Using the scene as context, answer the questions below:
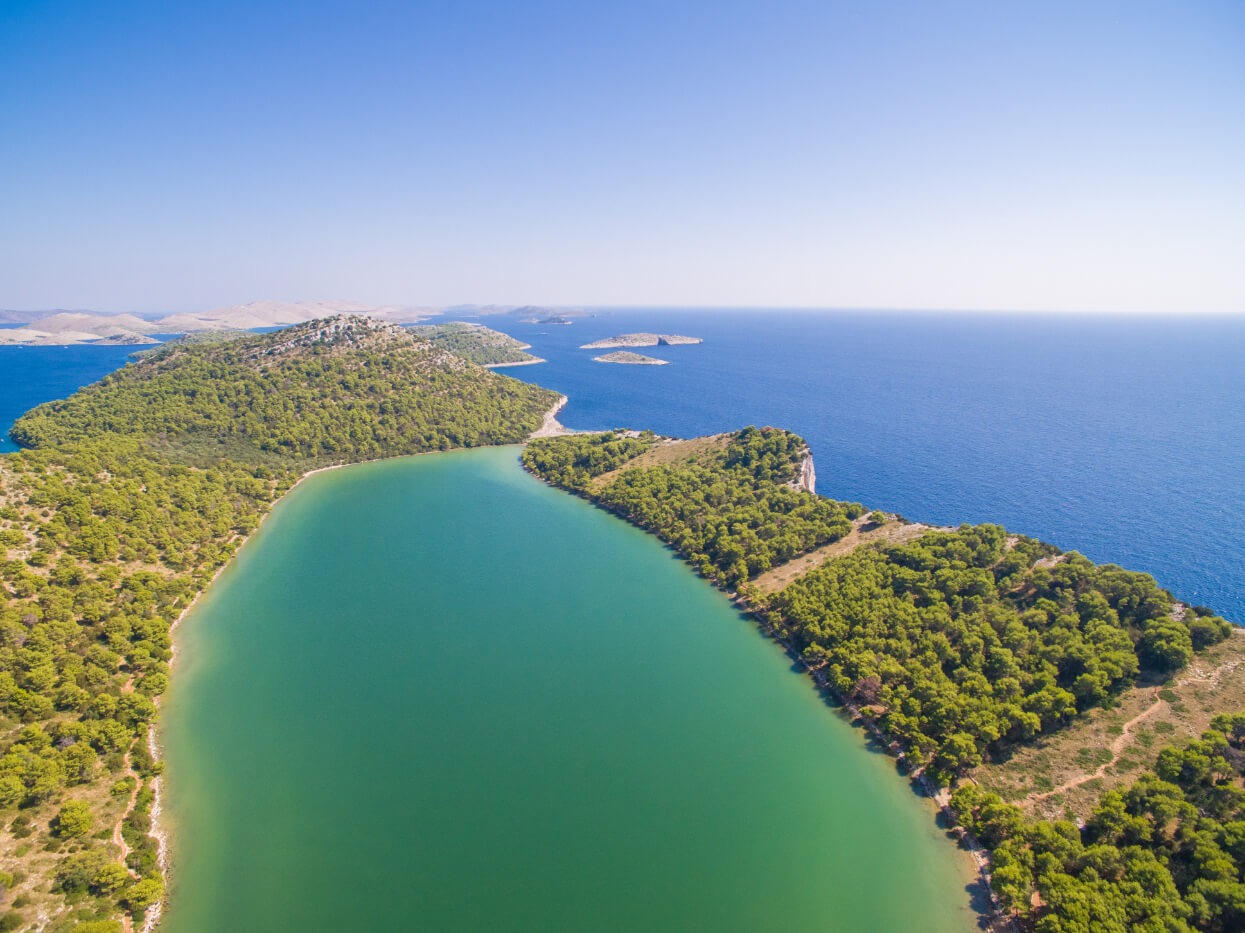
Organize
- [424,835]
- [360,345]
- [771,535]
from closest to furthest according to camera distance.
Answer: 1. [424,835]
2. [771,535]
3. [360,345]

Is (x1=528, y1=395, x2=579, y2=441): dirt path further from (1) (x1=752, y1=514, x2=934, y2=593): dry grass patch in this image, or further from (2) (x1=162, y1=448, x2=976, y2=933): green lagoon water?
(1) (x1=752, y1=514, x2=934, y2=593): dry grass patch

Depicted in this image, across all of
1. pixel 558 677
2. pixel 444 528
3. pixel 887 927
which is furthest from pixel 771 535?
pixel 444 528

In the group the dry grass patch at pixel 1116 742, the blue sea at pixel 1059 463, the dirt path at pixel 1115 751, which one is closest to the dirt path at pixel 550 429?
the blue sea at pixel 1059 463

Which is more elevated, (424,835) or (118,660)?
(118,660)

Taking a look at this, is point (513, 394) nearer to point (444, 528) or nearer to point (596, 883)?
point (444, 528)

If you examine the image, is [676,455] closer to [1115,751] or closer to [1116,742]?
[1116,742]

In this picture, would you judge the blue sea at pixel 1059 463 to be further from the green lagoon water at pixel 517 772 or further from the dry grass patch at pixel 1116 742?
the green lagoon water at pixel 517 772
